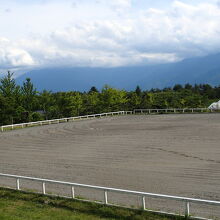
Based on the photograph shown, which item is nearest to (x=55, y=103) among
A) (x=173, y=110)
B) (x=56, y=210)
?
(x=173, y=110)

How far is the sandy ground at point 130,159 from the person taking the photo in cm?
1427

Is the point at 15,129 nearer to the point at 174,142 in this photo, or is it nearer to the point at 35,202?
the point at 174,142

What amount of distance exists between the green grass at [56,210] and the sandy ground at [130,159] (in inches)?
51.6

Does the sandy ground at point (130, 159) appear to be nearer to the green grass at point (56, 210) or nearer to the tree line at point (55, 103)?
the green grass at point (56, 210)

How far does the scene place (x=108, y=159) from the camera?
65.9 feet

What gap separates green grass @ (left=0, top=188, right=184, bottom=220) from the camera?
1062cm

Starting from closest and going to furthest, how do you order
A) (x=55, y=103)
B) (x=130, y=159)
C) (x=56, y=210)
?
(x=56, y=210) → (x=130, y=159) → (x=55, y=103)

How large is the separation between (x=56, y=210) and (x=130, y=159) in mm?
8864

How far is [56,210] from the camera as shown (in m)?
11.5

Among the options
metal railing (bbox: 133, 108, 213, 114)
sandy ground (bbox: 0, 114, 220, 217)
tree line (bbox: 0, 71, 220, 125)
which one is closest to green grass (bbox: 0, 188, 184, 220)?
sandy ground (bbox: 0, 114, 220, 217)

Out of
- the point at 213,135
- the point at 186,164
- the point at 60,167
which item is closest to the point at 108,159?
the point at 60,167

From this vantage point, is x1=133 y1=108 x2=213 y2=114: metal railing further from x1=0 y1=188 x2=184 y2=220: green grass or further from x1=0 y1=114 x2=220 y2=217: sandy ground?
x1=0 y1=188 x2=184 y2=220: green grass

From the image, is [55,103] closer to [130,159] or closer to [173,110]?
[173,110]

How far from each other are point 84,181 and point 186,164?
5.65m
